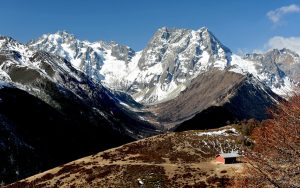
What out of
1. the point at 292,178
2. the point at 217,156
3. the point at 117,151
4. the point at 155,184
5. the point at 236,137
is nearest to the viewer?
the point at 292,178

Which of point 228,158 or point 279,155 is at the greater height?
point 228,158

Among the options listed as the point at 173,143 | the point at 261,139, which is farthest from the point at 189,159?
the point at 261,139

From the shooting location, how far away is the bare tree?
2725 cm

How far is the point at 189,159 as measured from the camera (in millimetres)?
116250

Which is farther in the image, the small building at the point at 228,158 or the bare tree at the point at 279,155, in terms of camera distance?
the small building at the point at 228,158

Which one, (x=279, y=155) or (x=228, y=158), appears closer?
(x=279, y=155)

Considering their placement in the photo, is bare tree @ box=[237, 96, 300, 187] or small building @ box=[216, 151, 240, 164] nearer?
bare tree @ box=[237, 96, 300, 187]

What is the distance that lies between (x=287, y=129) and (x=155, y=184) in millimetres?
68128

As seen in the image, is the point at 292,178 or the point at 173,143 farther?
the point at 173,143

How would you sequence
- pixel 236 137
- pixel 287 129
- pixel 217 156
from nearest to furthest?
pixel 287 129 → pixel 217 156 → pixel 236 137

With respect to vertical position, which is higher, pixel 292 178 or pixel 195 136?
pixel 195 136

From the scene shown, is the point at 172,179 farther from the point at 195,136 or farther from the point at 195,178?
the point at 195,136

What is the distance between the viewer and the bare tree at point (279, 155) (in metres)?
27.2

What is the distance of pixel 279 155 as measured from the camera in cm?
2845
